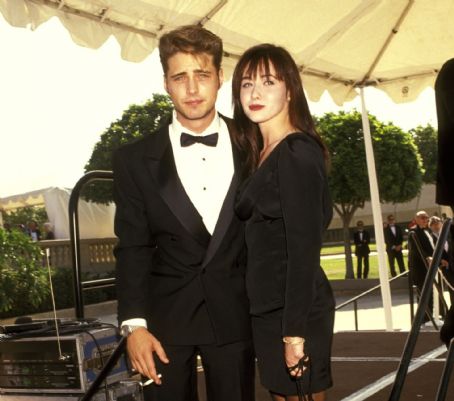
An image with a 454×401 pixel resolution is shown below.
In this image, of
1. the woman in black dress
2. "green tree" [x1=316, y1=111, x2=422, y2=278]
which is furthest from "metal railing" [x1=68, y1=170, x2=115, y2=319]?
"green tree" [x1=316, y1=111, x2=422, y2=278]

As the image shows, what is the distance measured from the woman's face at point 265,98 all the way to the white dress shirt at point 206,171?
0.64 ft

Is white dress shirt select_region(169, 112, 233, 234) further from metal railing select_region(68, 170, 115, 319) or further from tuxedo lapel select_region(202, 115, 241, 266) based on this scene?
metal railing select_region(68, 170, 115, 319)

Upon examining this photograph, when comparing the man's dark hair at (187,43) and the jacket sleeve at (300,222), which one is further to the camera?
the man's dark hair at (187,43)

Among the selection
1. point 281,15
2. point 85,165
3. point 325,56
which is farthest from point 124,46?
point 85,165

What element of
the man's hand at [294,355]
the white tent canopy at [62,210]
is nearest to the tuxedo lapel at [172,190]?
the man's hand at [294,355]

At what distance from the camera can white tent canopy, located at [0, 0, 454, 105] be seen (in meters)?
4.87

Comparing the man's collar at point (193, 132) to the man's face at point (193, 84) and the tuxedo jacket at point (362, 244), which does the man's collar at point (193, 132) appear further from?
the tuxedo jacket at point (362, 244)

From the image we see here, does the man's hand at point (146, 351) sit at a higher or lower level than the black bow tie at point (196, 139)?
lower

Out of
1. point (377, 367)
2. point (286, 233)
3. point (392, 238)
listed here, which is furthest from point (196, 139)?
point (392, 238)

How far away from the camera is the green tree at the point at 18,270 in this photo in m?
13.2

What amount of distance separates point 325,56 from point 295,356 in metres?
5.06

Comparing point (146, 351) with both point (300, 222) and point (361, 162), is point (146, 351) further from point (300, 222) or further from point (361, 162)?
point (361, 162)

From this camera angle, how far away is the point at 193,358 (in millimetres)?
2594

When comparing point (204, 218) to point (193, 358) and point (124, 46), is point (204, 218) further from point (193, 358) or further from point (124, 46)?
point (124, 46)
